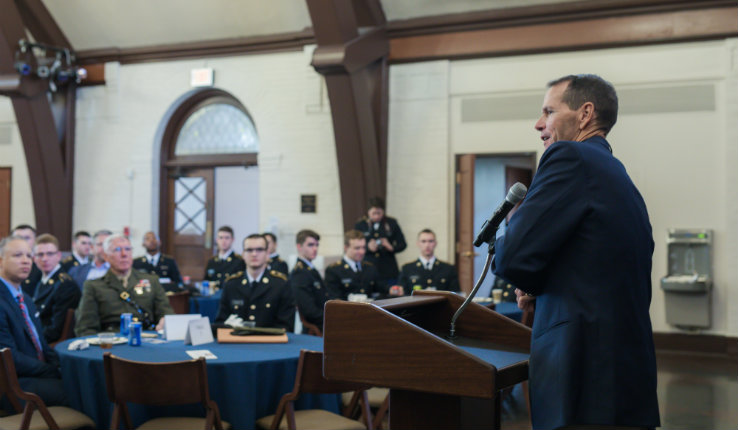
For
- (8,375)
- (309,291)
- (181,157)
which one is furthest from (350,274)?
(181,157)

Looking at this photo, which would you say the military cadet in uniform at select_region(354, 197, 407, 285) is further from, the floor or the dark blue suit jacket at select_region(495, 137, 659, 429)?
the dark blue suit jacket at select_region(495, 137, 659, 429)

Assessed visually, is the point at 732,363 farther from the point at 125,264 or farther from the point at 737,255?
the point at 125,264

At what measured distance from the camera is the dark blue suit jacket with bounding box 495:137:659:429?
1.70m

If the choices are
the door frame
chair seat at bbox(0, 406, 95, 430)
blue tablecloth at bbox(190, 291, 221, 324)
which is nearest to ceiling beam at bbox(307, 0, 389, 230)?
the door frame

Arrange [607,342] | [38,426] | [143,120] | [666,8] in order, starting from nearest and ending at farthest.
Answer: [607,342]
[38,426]
[666,8]
[143,120]

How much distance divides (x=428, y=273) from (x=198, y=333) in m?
3.28

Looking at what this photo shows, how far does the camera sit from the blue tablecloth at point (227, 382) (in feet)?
A: 11.9

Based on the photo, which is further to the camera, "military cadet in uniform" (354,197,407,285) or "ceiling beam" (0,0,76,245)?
"ceiling beam" (0,0,76,245)

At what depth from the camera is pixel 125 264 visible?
507cm

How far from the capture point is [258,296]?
5285 millimetres

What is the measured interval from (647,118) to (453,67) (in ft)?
7.64

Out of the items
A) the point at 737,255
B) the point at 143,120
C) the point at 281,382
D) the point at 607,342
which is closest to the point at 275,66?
the point at 143,120

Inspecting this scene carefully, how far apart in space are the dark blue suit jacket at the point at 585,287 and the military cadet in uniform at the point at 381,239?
6.49 m

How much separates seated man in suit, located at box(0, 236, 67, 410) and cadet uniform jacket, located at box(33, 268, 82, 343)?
128 centimetres
